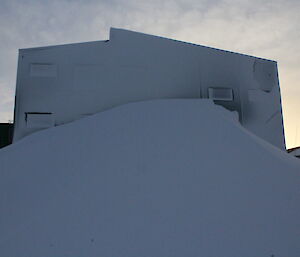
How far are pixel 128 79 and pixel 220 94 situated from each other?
3.86 metres

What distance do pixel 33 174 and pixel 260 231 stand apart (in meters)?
4.69

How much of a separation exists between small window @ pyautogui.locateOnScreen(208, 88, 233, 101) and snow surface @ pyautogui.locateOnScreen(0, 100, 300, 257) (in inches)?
170

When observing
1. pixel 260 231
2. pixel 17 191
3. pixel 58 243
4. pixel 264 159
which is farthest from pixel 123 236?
pixel 264 159

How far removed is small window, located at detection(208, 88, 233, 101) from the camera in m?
12.1

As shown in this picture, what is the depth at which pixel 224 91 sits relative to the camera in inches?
484

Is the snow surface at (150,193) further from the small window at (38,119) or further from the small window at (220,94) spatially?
the small window at (220,94)

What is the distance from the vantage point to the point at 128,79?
11.5 metres

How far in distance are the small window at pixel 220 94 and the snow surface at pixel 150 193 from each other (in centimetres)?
432

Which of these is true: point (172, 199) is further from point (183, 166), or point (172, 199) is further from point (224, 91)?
point (224, 91)

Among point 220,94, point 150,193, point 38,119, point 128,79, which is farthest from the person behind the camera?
point 220,94

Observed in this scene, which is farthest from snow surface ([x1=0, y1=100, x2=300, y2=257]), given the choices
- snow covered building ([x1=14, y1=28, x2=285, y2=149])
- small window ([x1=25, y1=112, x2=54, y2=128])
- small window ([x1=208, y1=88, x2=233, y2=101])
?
small window ([x1=208, y1=88, x2=233, y2=101])

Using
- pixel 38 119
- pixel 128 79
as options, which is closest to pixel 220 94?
pixel 128 79

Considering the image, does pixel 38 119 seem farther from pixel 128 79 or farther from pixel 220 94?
pixel 220 94

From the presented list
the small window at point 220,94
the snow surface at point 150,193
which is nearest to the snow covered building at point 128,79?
the small window at point 220,94
